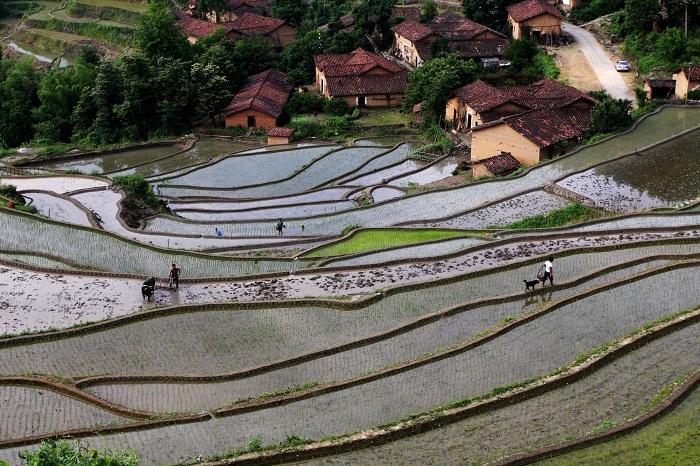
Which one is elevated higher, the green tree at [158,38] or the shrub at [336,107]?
the green tree at [158,38]

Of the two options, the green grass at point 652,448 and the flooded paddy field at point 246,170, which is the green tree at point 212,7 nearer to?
the flooded paddy field at point 246,170

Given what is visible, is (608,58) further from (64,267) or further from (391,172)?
(64,267)

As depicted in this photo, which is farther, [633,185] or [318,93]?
[318,93]

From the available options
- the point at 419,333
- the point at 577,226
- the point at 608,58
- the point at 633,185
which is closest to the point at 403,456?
Answer: the point at 419,333

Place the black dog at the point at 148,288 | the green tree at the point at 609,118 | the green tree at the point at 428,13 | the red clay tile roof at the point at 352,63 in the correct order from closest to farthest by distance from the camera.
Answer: the black dog at the point at 148,288, the green tree at the point at 609,118, the red clay tile roof at the point at 352,63, the green tree at the point at 428,13

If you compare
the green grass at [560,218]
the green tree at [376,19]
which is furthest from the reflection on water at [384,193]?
the green tree at [376,19]

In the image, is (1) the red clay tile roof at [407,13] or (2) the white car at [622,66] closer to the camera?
(2) the white car at [622,66]
